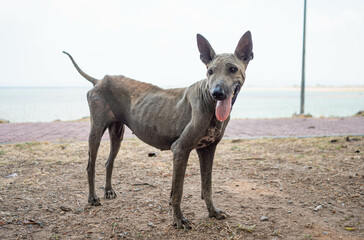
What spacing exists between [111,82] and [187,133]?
1.41m

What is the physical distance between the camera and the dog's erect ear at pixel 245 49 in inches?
121

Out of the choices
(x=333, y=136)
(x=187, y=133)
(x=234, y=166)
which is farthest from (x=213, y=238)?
(x=333, y=136)

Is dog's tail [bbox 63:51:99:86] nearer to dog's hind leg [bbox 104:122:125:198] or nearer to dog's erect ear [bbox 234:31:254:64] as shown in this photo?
dog's hind leg [bbox 104:122:125:198]

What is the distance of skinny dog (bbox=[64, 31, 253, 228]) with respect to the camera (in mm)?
2938

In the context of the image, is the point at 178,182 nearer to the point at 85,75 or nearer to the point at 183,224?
the point at 183,224

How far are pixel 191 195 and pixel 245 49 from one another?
2144 mm

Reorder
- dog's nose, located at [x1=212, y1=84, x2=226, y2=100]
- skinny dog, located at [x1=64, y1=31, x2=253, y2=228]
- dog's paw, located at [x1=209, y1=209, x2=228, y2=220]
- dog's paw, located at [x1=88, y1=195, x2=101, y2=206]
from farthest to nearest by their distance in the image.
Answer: dog's paw, located at [x1=88, y1=195, x2=101, y2=206], dog's paw, located at [x1=209, y1=209, x2=228, y2=220], skinny dog, located at [x1=64, y1=31, x2=253, y2=228], dog's nose, located at [x1=212, y1=84, x2=226, y2=100]

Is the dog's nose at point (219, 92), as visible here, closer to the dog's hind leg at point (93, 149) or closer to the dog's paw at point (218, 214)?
the dog's paw at point (218, 214)

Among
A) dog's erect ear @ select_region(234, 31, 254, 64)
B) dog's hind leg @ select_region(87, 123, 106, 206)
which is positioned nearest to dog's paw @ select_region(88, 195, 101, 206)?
dog's hind leg @ select_region(87, 123, 106, 206)

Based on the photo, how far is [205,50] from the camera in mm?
3195

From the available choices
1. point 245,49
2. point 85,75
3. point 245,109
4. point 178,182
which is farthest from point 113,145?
point 245,109

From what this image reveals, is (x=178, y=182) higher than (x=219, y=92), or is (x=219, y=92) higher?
(x=219, y=92)

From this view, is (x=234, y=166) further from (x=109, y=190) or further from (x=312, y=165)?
(x=109, y=190)

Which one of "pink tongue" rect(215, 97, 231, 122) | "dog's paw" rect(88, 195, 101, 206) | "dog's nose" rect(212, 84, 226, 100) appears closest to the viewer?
"dog's nose" rect(212, 84, 226, 100)
